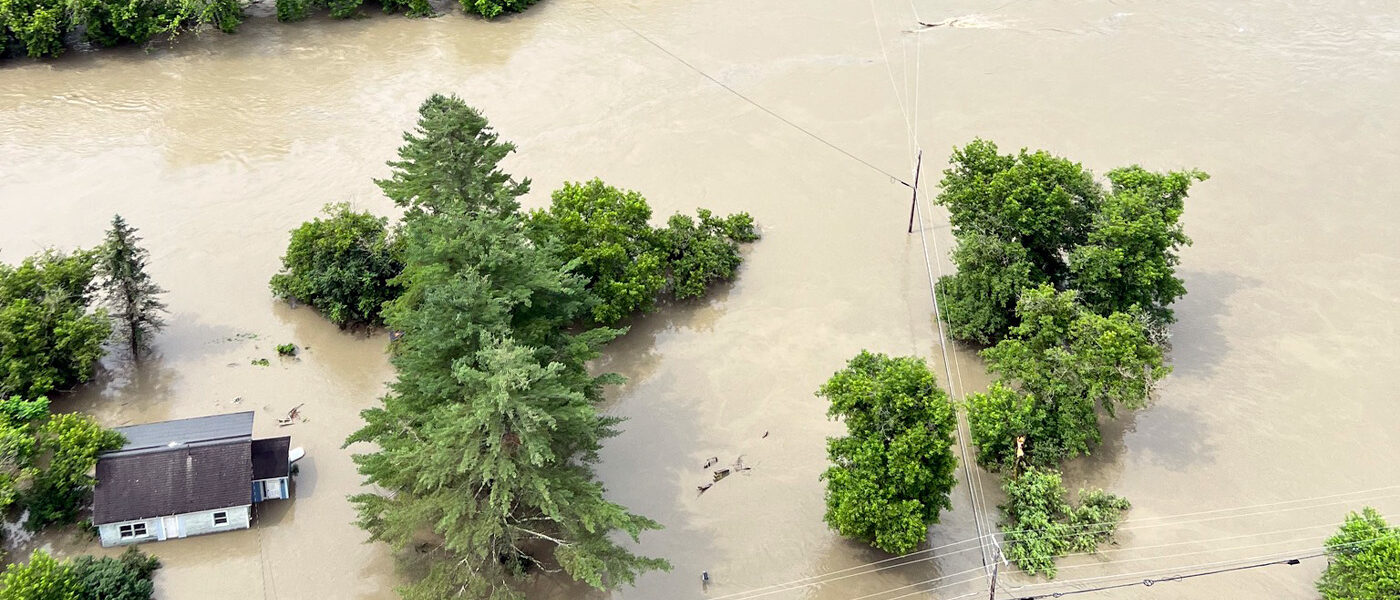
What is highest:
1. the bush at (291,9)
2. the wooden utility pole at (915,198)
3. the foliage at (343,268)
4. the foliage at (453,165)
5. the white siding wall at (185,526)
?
the foliage at (453,165)

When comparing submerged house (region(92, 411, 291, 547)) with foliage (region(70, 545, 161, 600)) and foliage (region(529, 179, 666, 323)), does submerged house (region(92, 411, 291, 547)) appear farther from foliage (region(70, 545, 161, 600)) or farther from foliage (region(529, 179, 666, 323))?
foliage (region(529, 179, 666, 323))

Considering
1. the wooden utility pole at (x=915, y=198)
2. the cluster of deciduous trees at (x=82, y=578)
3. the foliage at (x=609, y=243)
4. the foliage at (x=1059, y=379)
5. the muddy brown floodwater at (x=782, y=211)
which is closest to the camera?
the cluster of deciduous trees at (x=82, y=578)

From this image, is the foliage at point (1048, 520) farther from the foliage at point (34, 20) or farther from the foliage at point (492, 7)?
the foliage at point (34, 20)

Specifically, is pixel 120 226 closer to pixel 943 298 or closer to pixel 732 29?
pixel 943 298

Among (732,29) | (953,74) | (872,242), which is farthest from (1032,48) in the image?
(872,242)

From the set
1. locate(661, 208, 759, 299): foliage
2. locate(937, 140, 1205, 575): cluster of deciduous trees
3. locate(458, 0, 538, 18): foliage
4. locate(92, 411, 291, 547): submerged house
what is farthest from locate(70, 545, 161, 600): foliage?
locate(458, 0, 538, 18): foliage

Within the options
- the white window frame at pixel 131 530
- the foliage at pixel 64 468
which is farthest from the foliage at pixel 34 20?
the white window frame at pixel 131 530

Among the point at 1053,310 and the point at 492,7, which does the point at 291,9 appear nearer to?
the point at 492,7
